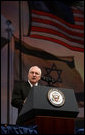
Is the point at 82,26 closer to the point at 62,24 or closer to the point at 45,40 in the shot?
the point at 62,24

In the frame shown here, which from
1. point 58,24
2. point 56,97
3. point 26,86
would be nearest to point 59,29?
point 58,24

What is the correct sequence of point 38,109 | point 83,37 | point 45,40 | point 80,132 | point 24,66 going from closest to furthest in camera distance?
point 38,109
point 80,132
point 24,66
point 45,40
point 83,37

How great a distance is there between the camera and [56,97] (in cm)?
247

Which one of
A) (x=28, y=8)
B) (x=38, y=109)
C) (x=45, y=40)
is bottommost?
(x=38, y=109)

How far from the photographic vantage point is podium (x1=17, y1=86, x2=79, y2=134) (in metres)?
2.32

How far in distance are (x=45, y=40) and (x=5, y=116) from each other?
2.02 metres

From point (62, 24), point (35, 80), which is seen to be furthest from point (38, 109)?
point (62, 24)

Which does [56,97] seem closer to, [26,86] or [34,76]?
[34,76]

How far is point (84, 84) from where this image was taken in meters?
7.53

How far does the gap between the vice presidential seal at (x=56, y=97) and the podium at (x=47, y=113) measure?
0.02 meters

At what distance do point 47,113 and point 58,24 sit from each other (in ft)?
17.6

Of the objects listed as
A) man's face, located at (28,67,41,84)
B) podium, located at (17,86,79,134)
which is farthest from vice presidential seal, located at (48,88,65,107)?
man's face, located at (28,67,41,84)

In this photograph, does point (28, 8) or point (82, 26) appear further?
point (82, 26)

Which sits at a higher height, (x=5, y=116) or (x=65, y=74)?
(x=65, y=74)
